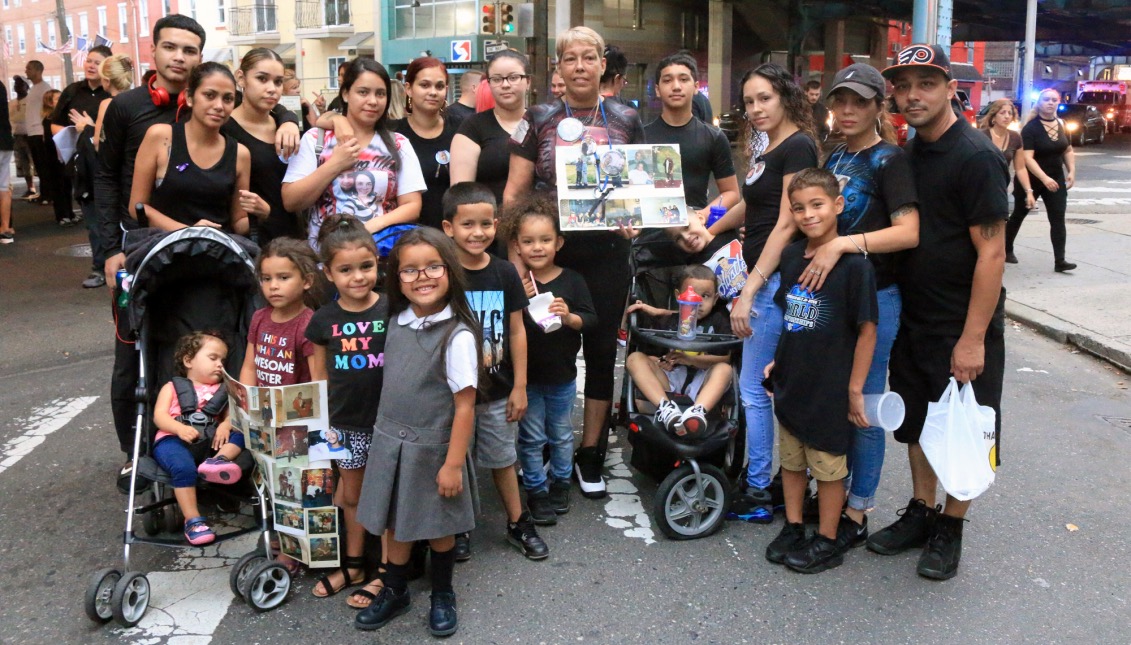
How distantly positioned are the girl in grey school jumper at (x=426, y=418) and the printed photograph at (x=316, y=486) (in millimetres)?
320

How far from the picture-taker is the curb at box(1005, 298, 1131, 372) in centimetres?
720

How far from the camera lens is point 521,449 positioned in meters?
4.45

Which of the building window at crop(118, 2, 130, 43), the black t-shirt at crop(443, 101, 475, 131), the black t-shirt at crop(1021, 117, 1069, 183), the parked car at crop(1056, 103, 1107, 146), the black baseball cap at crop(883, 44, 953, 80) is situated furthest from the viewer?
the building window at crop(118, 2, 130, 43)

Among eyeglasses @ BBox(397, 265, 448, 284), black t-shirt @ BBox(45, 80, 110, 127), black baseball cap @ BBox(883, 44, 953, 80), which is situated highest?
black t-shirt @ BBox(45, 80, 110, 127)

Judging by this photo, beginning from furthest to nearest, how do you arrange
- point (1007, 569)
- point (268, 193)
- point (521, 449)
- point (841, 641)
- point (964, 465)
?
point (268, 193) < point (521, 449) < point (1007, 569) < point (964, 465) < point (841, 641)

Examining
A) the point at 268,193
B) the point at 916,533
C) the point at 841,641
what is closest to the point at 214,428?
the point at 268,193

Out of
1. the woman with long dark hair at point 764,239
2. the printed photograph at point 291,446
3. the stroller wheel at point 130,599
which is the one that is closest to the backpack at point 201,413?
the printed photograph at point 291,446

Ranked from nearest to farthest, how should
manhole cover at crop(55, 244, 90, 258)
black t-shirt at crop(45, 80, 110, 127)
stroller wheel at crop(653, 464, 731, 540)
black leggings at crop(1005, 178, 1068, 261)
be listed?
stroller wheel at crop(653, 464, 731, 540), black leggings at crop(1005, 178, 1068, 261), black t-shirt at crop(45, 80, 110, 127), manhole cover at crop(55, 244, 90, 258)

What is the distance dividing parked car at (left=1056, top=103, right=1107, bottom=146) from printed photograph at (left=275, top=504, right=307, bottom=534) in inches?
1273

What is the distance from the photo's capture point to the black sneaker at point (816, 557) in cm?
395

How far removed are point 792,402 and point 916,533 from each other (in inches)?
34.0

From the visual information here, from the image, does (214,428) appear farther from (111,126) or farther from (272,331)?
(111,126)

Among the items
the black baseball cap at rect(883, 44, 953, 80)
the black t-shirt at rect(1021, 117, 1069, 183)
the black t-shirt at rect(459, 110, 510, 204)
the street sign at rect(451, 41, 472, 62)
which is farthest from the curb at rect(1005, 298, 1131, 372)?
the street sign at rect(451, 41, 472, 62)

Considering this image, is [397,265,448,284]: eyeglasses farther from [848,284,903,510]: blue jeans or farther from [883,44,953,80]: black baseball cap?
[883,44,953,80]: black baseball cap
